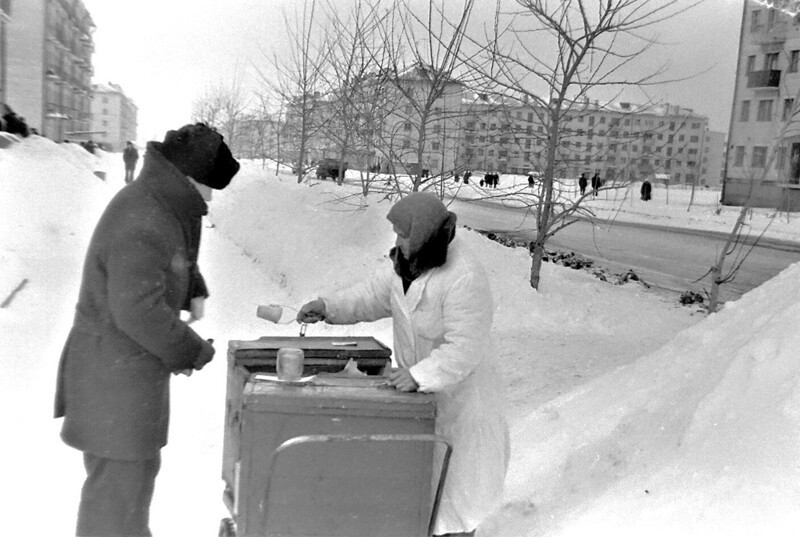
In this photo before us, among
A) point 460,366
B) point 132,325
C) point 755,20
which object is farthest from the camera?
point 755,20

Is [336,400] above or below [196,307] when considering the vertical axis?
below

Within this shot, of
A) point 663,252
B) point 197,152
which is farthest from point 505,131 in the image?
point 663,252

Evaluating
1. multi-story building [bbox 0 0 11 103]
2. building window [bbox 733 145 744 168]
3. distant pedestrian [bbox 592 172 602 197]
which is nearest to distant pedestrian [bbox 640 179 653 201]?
building window [bbox 733 145 744 168]

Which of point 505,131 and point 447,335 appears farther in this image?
point 505,131

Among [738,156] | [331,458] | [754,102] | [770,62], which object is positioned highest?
[770,62]

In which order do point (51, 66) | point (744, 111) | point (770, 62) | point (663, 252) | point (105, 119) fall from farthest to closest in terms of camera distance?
point (105, 119) < point (51, 66) < point (744, 111) < point (770, 62) < point (663, 252)

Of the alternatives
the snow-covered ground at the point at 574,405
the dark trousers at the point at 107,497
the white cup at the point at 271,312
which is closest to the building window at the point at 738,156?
the snow-covered ground at the point at 574,405

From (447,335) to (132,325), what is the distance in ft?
3.85

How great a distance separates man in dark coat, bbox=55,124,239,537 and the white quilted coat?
832 millimetres

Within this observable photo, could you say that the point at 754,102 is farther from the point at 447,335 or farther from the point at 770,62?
the point at 447,335

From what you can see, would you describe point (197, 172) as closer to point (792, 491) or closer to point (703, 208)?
point (792, 491)

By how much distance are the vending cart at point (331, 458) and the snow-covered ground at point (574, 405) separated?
A: 0.92 metres

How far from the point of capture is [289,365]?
278cm

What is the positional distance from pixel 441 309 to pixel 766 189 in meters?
38.8
